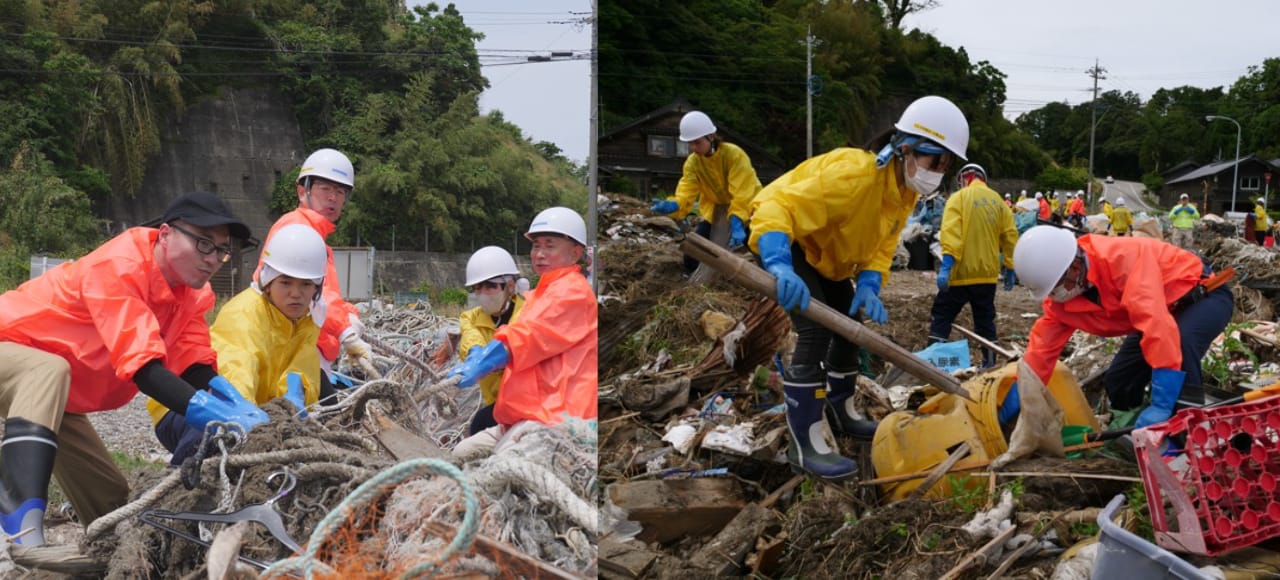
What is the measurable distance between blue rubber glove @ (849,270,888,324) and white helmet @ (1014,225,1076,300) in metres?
0.51

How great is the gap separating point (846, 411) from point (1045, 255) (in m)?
0.91

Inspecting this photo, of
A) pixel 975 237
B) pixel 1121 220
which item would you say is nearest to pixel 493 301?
pixel 975 237

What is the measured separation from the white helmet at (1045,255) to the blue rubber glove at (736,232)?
1629 millimetres

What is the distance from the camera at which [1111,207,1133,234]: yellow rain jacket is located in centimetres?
732

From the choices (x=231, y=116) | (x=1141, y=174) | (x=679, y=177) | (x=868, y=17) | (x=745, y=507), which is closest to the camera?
(x=231, y=116)

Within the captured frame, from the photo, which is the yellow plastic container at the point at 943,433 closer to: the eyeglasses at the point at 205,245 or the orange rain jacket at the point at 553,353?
the orange rain jacket at the point at 553,353

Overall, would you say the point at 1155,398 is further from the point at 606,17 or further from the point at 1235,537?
the point at 606,17

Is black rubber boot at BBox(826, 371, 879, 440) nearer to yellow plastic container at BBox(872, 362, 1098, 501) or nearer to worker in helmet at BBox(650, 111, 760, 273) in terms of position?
yellow plastic container at BBox(872, 362, 1098, 501)

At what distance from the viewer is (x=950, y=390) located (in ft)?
11.1

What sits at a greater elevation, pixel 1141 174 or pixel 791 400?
pixel 1141 174

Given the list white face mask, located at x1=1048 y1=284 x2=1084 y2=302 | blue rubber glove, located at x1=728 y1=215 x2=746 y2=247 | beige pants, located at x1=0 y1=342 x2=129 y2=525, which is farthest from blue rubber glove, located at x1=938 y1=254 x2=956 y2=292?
beige pants, located at x1=0 y1=342 x2=129 y2=525

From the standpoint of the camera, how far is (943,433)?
11.2 ft

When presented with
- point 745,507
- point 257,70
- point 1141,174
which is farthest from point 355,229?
point 1141,174

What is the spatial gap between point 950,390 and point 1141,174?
12.4 feet
